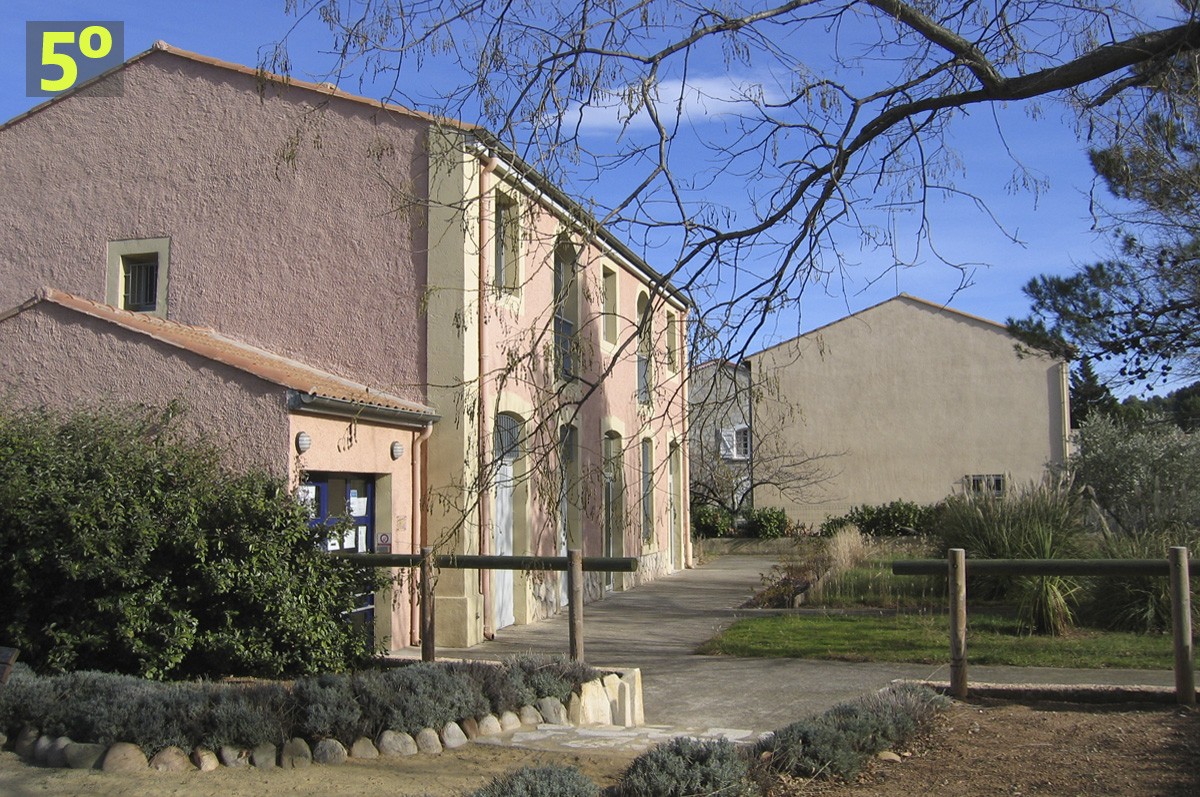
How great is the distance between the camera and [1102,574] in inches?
308

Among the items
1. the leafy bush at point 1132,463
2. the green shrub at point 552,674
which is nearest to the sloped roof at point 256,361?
the green shrub at point 552,674

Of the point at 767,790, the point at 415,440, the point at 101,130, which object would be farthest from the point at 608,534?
the point at 767,790

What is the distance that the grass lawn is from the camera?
10.6 metres

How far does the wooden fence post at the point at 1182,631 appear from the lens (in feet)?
23.8

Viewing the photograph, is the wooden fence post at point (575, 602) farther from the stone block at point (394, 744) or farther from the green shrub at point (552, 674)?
the stone block at point (394, 744)

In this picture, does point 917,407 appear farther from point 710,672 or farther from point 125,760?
point 125,760

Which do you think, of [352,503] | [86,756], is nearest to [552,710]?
[86,756]

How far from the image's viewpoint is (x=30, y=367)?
444 inches

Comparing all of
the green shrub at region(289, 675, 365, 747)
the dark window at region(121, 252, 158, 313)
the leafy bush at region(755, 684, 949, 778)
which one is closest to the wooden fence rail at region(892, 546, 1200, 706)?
the leafy bush at region(755, 684, 949, 778)

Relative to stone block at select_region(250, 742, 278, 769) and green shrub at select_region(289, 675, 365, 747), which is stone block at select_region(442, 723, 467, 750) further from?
stone block at select_region(250, 742, 278, 769)

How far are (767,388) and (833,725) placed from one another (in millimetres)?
1982

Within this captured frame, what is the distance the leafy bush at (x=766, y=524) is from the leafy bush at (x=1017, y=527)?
1440 centimetres

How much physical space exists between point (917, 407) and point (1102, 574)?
2571 centimetres

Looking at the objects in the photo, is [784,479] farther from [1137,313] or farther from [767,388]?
[767,388]
